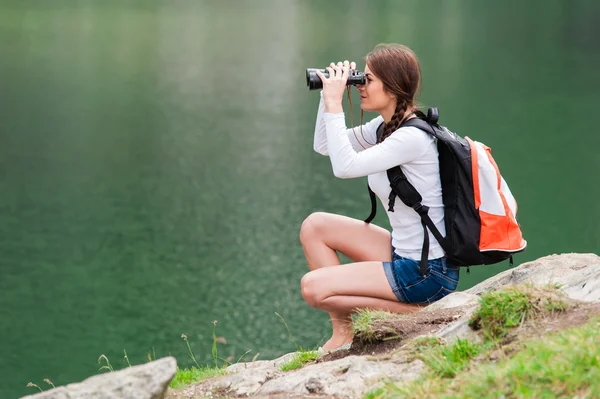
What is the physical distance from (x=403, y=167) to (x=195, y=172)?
51.2 ft

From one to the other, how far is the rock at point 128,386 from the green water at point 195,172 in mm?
7333

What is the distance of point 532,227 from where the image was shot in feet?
56.1

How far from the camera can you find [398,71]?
14.2ft

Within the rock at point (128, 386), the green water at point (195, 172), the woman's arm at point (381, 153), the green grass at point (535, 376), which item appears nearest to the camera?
the green grass at point (535, 376)

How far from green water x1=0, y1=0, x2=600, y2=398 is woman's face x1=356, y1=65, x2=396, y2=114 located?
692 cm

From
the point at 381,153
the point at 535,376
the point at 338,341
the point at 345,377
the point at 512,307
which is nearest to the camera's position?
the point at 535,376

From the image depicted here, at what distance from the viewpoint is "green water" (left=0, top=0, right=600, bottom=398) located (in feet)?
40.0

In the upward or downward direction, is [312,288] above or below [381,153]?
below

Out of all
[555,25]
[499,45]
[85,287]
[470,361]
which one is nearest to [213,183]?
[85,287]

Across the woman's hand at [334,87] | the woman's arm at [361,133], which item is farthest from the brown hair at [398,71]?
the woman's arm at [361,133]

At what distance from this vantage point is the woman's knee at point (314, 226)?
187 inches

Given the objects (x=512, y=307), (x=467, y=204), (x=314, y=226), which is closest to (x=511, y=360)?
(x=512, y=307)

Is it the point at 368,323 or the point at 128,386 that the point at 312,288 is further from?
the point at 128,386

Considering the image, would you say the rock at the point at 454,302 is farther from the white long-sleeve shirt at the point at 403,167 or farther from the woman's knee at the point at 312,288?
the woman's knee at the point at 312,288
